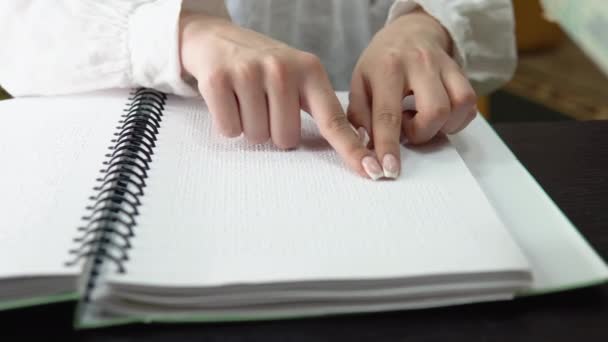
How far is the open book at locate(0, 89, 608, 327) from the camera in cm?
31

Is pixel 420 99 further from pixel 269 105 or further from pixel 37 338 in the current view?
pixel 37 338

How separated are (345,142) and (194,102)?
0.16 m

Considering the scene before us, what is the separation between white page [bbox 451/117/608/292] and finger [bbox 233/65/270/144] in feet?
0.49

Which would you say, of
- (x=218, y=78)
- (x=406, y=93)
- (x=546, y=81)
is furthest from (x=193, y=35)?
(x=546, y=81)

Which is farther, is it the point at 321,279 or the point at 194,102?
the point at 194,102

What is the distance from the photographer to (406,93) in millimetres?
498

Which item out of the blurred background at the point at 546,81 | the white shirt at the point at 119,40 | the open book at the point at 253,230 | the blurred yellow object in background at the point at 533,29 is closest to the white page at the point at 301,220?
the open book at the point at 253,230

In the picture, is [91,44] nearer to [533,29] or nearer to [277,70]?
[277,70]

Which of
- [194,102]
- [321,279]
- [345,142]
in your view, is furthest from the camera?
[194,102]

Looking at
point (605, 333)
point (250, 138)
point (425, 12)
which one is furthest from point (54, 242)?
point (425, 12)

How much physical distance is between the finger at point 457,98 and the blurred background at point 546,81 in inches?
A: 30.6

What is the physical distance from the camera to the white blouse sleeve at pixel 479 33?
0.59 metres

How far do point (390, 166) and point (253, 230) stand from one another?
0.11 m

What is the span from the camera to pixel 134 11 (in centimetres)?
55
